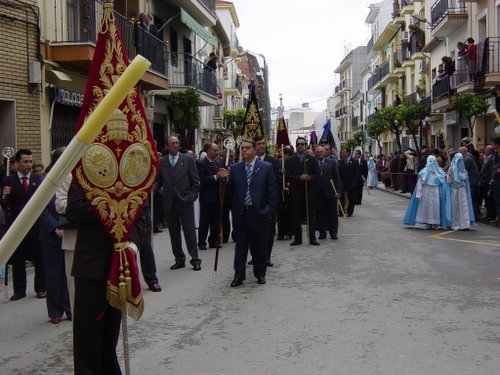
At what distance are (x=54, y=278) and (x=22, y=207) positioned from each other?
1745mm

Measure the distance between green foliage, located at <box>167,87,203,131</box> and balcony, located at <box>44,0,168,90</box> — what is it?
11.8 feet

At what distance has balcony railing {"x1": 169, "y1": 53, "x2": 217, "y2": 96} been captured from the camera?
25.6m

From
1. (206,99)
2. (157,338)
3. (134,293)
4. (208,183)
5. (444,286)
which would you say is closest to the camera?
(134,293)

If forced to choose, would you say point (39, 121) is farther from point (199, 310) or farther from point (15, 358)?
point (15, 358)

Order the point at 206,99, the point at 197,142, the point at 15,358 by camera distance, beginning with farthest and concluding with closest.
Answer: the point at 197,142
the point at 206,99
the point at 15,358

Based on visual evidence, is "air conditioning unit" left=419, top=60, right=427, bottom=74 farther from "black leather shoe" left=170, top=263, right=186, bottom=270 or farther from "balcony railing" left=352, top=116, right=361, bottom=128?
"balcony railing" left=352, top=116, right=361, bottom=128

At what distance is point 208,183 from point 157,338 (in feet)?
21.5

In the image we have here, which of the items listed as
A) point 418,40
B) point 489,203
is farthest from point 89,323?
point 418,40

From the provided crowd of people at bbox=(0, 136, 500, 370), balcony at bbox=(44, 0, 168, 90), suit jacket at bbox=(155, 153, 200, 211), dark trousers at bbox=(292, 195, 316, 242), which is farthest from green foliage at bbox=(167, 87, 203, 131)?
suit jacket at bbox=(155, 153, 200, 211)

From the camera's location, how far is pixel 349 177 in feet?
61.7

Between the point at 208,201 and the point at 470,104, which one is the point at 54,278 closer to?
the point at 208,201

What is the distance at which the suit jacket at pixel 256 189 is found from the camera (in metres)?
8.82

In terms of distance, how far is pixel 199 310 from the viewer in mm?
7305

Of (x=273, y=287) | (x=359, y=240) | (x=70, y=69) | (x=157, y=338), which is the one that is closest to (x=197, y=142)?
(x=70, y=69)
